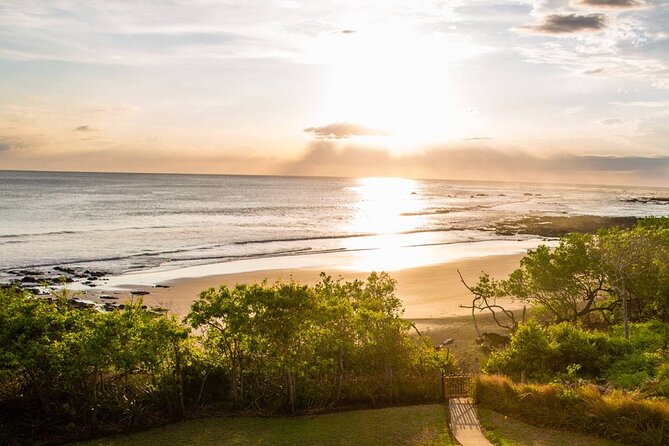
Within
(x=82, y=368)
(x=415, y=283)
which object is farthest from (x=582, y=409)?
(x=415, y=283)

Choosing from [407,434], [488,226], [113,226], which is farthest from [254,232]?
[407,434]

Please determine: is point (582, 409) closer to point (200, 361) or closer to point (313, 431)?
point (313, 431)

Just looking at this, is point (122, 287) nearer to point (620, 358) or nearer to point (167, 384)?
point (167, 384)

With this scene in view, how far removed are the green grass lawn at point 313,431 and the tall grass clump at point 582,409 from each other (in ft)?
6.36

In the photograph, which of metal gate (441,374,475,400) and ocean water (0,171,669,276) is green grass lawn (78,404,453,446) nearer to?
metal gate (441,374,475,400)

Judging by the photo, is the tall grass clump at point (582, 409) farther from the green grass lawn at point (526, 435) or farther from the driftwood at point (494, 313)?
the driftwood at point (494, 313)

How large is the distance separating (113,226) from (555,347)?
78.1m

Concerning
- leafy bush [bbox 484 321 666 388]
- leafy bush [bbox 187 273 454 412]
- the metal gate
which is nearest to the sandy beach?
leafy bush [bbox 484 321 666 388]

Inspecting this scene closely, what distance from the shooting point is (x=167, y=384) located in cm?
1848

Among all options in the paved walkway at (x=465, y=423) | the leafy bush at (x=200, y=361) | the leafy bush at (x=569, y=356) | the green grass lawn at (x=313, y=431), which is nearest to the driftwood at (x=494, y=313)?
the leafy bush at (x=569, y=356)

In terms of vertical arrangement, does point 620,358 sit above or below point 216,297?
below

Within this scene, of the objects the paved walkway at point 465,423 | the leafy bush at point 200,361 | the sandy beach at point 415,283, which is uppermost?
the leafy bush at point 200,361

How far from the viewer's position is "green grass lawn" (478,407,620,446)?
16219mm

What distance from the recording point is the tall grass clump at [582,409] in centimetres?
1612
